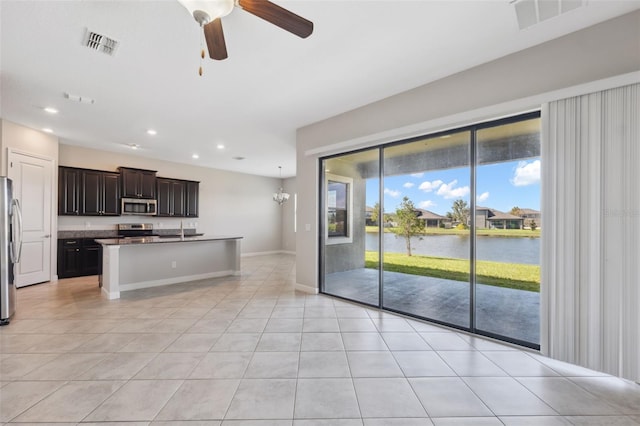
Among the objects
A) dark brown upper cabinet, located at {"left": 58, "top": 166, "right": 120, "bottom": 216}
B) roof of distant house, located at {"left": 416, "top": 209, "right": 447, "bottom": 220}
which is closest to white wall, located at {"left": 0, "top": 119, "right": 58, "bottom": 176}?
dark brown upper cabinet, located at {"left": 58, "top": 166, "right": 120, "bottom": 216}

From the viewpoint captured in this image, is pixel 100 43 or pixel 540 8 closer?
pixel 540 8

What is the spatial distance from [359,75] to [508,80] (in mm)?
1528

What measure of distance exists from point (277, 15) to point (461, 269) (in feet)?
13.4

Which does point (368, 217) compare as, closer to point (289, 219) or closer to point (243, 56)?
point (243, 56)

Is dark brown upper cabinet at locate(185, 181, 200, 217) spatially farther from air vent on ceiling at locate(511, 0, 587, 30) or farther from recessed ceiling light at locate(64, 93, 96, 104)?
air vent on ceiling at locate(511, 0, 587, 30)

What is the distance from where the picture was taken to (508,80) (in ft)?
9.04

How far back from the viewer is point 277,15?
1.80 meters

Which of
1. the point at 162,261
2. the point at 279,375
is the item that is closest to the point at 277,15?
the point at 279,375

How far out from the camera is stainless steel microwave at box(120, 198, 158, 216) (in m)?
6.57

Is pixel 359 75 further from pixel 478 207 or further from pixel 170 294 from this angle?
pixel 170 294

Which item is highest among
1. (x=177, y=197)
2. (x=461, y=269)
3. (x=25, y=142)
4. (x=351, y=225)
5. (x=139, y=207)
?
(x=25, y=142)

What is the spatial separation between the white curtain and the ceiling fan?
7.76 feet

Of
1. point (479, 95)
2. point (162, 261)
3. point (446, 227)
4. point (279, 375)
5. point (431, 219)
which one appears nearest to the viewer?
point (279, 375)

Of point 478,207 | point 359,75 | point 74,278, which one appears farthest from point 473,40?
point 74,278
